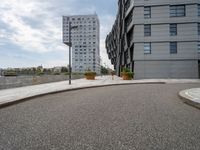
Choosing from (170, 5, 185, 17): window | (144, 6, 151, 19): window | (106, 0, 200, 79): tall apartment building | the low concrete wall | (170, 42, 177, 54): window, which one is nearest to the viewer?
the low concrete wall

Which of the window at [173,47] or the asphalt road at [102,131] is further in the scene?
the window at [173,47]

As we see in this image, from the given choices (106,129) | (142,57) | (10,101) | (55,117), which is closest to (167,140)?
(106,129)

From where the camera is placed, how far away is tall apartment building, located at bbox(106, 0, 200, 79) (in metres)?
34.3

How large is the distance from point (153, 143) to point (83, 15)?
404 ft

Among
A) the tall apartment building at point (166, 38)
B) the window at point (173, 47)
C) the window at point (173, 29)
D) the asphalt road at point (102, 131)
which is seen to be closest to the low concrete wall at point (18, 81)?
the asphalt road at point (102, 131)

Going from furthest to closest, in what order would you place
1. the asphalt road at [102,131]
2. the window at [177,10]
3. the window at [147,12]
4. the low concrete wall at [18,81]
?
the window at [147,12]
the window at [177,10]
the low concrete wall at [18,81]
the asphalt road at [102,131]

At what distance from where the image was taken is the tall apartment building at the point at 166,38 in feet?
113

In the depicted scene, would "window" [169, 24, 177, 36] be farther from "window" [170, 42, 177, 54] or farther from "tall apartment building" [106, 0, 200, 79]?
"window" [170, 42, 177, 54]

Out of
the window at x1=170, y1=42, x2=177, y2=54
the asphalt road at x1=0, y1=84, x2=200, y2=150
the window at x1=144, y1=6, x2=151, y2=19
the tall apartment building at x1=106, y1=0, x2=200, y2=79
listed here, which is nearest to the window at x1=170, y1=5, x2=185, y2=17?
the tall apartment building at x1=106, y1=0, x2=200, y2=79

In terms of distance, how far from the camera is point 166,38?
34812 millimetres

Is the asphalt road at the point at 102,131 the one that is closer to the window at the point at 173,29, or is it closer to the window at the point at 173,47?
the window at the point at 173,47

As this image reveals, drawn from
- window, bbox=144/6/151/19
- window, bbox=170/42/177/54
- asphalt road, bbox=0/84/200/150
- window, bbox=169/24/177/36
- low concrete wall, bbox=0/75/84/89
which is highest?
window, bbox=144/6/151/19

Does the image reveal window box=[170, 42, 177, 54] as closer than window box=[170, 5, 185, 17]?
No

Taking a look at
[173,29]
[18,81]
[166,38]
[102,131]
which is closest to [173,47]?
[166,38]
